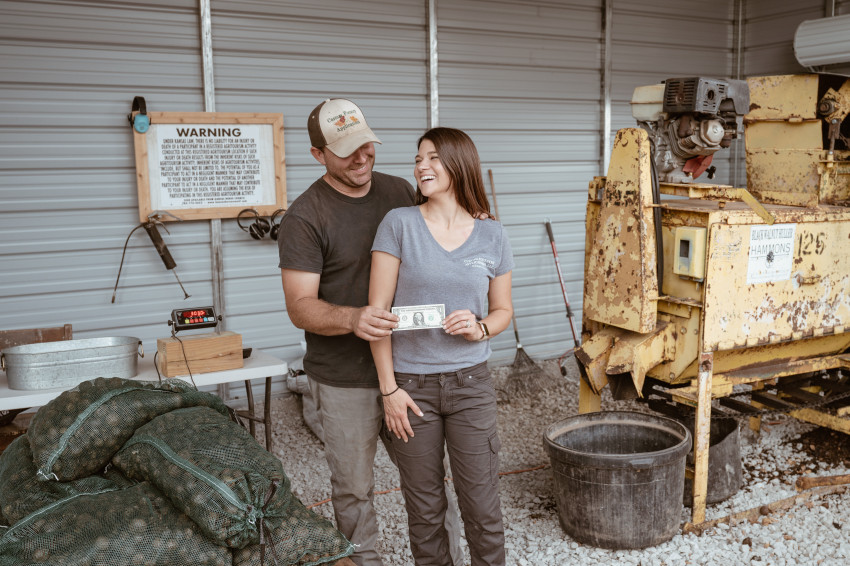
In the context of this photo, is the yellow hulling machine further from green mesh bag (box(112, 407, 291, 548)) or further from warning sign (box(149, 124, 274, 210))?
warning sign (box(149, 124, 274, 210))

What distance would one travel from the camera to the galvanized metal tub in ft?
10.2

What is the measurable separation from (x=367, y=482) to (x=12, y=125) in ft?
11.3

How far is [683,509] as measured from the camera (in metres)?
3.81

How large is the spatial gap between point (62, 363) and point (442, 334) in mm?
1711

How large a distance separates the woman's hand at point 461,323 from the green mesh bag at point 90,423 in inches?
33.0

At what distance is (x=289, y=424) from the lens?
5266mm

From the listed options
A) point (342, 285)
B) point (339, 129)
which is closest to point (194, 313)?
point (342, 285)

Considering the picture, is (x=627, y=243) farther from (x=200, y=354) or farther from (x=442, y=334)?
(x=200, y=354)

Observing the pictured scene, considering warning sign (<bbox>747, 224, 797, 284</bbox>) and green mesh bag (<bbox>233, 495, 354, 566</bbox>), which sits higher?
warning sign (<bbox>747, 224, 797, 284</bbox>)

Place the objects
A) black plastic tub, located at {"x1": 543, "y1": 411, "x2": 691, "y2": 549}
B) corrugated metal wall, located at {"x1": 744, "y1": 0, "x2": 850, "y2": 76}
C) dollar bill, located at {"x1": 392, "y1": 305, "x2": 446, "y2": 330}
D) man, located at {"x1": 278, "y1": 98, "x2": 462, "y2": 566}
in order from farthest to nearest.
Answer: corrugated metal wall, located at {"x1": 744, "y1": 0, "x2": 850, "y2": 76}
black plastic tub, located at {"x1": 543, "y1": 411, "x2": 691, "y2": 549}
man, located at {"x1": 278, "y1": 98, "x2": 462, "y2": 566}
dollar bill, located at {"x1": 392, "y1": 305, "x2": 446, "y2": 330}

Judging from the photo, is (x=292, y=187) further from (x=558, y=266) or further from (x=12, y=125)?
(x=558, y=266)

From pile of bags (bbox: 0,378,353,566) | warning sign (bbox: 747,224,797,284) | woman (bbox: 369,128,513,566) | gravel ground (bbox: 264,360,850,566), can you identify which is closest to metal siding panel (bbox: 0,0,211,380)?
gravel ground (bbox: 264,360,850,566)

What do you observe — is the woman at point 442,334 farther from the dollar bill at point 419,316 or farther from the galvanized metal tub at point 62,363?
the galvanized metal tub at point 62,363

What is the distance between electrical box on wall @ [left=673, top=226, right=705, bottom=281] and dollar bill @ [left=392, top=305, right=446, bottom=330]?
1586 mm
